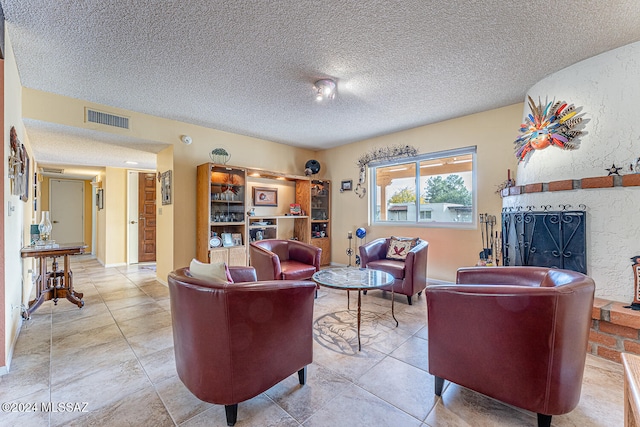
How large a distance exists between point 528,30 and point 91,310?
5148mm

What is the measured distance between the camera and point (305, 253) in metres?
3.92

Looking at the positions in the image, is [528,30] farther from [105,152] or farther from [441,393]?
[105,152]

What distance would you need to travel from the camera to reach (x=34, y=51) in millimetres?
2322

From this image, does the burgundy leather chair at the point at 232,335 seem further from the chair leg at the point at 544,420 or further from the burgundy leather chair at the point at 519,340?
the chair leg at the point at 544,420

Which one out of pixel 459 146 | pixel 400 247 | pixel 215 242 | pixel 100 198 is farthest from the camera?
pixel 100 198

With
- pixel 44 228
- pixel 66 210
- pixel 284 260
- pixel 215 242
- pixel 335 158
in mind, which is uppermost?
pixel 335 158

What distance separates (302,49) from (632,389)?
2.62 metres

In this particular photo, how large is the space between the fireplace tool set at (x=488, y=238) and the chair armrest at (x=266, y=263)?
2.57 metres

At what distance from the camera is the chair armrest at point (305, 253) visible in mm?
3793

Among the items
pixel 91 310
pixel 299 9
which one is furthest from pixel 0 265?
pixel 299 9

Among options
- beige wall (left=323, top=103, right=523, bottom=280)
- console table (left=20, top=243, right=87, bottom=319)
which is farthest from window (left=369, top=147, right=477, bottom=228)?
console table (left=20, top=243, right=87, bottom=319)

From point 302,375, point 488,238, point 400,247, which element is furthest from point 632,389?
point 488,238

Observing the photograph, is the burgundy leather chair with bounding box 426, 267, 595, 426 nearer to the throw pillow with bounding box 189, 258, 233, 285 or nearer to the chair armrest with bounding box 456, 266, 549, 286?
the chair armrest with bounding box 456, 266, 549, 286

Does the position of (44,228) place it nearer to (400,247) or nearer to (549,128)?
(400,247)
